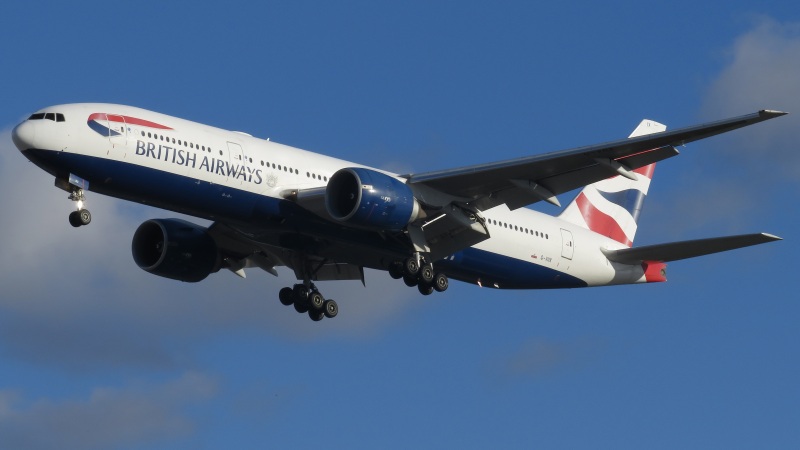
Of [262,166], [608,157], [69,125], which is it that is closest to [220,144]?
[262,166]

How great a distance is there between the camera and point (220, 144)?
45375 mm

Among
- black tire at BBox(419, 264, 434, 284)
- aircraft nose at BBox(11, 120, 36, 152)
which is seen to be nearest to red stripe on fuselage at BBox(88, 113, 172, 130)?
aircraft nose at BBox(11, 120, 36, 152)

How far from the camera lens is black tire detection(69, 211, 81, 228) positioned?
43594 millimetres

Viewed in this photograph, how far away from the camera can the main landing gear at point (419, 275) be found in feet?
158

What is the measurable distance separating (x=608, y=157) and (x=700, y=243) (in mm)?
5638

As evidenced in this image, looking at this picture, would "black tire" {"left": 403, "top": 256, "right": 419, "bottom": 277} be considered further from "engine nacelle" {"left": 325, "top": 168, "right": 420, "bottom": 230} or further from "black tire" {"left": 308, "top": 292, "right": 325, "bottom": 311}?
"black tire" {"left": 308, "top": 292, "right": 325, "bottom": 311}

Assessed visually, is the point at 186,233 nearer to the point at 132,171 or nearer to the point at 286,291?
the point at 286,291

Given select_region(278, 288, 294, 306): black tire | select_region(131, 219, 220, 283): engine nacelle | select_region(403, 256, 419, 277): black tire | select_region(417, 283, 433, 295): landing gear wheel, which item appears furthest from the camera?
select_region(278, 288, 294, 306): black tire

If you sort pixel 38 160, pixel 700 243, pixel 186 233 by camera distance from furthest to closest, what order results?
pixel 186 233
pixel 700 243
pixel 38 160

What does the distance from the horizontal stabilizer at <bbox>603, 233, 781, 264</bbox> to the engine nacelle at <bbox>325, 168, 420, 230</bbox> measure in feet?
30.3

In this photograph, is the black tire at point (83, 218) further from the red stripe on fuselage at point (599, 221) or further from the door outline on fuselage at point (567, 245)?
the red stripe on fuselage at point (599, 221)

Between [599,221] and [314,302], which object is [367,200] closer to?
[314,302]

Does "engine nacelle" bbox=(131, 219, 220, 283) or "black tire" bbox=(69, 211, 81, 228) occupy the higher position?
"engine nacelle" bbox=(131, 219, 220, 283)

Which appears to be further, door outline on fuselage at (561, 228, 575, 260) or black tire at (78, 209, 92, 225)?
door outline on fuselage at (561, 228, 575, 260)
